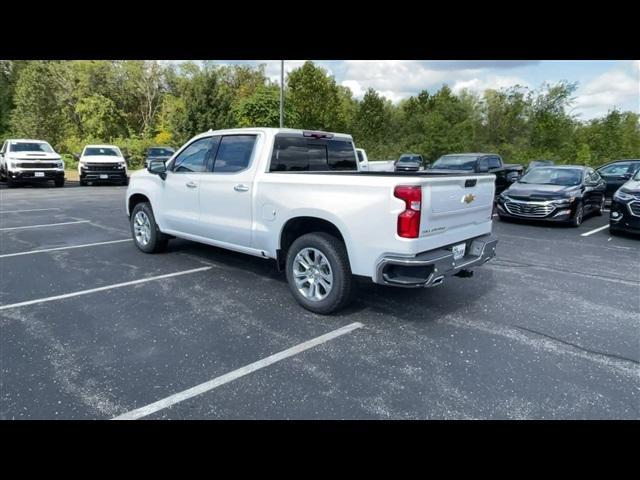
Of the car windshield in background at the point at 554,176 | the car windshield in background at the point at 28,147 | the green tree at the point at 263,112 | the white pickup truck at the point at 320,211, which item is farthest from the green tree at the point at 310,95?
the white pickup truck at the point at 320,211

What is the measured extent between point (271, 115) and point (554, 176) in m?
20.4

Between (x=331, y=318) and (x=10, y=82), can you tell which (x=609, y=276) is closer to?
(x=331, y=318)

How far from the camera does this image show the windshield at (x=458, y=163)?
13.1 m

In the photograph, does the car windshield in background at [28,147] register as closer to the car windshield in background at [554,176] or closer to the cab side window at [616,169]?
the car windshield in background at [554,176]

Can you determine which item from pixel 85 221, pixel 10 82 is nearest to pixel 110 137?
pixel 10 82

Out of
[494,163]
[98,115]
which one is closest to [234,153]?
[494,163]

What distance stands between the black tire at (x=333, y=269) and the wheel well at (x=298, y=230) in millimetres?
100

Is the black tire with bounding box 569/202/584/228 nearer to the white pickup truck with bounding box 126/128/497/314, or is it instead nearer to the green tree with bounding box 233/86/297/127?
the white pickup truck with bounding box 126/128/497/314

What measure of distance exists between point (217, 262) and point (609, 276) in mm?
5749

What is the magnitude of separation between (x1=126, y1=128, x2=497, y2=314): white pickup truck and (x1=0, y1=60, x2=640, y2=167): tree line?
915 inches

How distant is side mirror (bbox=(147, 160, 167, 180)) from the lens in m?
5.95

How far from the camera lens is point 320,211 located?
4.09 meters

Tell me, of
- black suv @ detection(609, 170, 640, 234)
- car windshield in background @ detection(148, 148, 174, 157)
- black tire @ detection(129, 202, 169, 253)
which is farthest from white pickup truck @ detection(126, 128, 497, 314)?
car windshield in background @ detection(148, 148, 174, 157)

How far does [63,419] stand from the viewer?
2.63 meters
